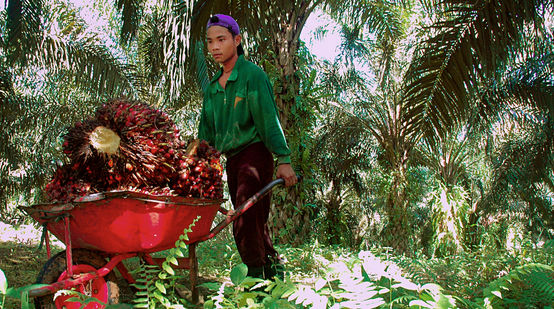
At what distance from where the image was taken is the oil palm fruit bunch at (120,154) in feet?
7.68

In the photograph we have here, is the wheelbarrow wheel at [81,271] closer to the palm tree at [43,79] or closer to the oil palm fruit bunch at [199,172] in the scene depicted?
the oil palm fruit bunch at [199,172]

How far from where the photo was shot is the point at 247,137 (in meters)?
2.96

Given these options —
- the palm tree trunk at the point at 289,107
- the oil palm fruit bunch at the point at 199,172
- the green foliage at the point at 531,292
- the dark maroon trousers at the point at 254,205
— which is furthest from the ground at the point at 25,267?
the green foliage at the point at 531,292

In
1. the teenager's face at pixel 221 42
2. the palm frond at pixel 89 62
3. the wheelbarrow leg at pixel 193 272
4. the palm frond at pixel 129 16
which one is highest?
the palm frond at pixel 129 16

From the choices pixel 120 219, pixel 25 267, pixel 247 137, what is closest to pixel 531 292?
pixel 247 137

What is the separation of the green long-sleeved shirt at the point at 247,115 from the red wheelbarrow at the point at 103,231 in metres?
0.48

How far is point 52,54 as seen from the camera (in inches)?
315

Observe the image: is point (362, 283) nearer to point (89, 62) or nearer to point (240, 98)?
point (240, 98)

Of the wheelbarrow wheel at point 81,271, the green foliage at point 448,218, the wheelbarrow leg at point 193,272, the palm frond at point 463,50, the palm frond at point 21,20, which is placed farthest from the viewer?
the green foliage at point 448,218

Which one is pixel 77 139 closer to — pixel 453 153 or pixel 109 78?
pixel 109 78

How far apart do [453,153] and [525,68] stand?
3.14 metres

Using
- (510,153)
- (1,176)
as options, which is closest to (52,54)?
(1,176)

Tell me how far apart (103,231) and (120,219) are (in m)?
0.13

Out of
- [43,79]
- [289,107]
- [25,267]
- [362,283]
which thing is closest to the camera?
[362,283]
